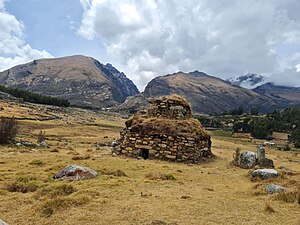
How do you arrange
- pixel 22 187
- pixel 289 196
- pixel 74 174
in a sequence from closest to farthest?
pixel 289 196 < pixel 22 187 < pixel 74 174

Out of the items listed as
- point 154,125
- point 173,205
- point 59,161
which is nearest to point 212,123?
point 154,125

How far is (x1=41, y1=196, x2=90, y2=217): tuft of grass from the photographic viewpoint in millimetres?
10562

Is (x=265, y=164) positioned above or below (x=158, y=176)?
above

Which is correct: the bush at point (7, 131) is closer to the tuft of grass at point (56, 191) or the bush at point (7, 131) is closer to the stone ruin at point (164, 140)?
the stone ruin at point (164, 140)

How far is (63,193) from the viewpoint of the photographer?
1272cm

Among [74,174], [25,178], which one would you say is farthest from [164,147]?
[25,178]

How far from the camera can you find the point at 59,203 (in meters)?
11.1

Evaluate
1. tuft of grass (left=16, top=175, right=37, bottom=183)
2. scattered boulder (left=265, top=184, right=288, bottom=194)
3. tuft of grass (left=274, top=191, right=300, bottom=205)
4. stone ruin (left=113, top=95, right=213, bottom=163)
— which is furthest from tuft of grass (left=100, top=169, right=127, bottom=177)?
stone ruin (left=113, top=95, right=213, bottom=163)

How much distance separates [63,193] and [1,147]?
1647cm

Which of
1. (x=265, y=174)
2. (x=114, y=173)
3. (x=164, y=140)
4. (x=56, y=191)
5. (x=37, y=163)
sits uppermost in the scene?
(x=164, y=140)

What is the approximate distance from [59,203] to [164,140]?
52.6 ft

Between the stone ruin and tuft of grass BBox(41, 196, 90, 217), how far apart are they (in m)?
14.9

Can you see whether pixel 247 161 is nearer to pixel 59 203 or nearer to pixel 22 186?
pixel 22 186

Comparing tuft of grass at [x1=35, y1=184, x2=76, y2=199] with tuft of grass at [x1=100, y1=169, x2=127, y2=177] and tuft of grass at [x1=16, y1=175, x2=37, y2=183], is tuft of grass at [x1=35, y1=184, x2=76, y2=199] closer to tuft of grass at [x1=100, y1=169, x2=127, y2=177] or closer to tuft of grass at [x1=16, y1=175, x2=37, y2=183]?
tuft of grass at [x1=16, y1=175, x2=37, y2=183]
